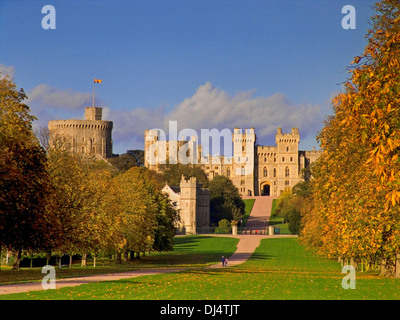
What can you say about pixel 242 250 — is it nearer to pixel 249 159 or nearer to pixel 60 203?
pixel 60 203

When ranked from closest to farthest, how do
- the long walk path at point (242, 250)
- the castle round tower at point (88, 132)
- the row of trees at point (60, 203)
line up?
1. the long walk path at point (242, 250)
2. the row of trees at point (60, 203)
3. the castle round tower at point (88, 132)

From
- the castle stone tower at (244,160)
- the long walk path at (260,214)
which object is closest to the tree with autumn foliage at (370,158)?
the long walk path at (260,214)

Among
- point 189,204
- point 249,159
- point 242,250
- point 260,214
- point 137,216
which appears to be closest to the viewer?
point 137,216

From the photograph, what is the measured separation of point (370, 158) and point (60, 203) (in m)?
18.9

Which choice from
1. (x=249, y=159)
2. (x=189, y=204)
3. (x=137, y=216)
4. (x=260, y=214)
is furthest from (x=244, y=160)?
(x=137, y=216)

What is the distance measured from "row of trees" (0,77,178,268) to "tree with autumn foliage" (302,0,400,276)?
1101 centimetres

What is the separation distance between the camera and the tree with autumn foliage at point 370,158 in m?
14.5

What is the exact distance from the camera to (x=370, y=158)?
14.5 m

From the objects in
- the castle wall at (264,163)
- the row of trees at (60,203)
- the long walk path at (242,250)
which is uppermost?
the castle wall at (264,163)

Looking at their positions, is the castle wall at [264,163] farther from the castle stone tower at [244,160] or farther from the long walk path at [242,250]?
the long walk path at [242,250]

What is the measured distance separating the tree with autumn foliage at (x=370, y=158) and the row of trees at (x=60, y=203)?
11013 mm
